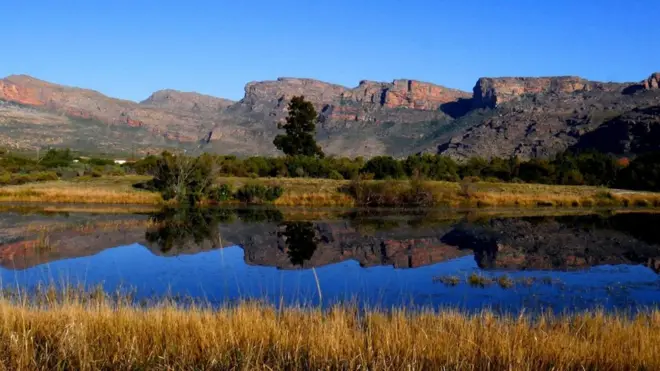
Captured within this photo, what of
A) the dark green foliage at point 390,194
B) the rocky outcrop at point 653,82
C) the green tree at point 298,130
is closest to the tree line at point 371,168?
the green tree at point 298,130

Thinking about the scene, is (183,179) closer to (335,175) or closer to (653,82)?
(335,175)

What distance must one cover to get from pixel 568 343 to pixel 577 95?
198 metres

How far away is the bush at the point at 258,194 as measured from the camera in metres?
43.0

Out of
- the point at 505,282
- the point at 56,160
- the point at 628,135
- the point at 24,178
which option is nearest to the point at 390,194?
the point at 505,282

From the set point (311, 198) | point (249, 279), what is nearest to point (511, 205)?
point (311, 198)

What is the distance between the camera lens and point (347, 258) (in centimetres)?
2041

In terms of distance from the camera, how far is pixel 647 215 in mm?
38219

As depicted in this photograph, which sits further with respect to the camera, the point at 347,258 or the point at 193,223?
the point at 193,223

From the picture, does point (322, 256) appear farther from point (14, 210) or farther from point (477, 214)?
point (14, 210)

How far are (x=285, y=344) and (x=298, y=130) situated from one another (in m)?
59.0

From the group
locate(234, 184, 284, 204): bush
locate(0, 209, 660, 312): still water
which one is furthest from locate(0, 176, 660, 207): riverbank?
locate(0, 209, 660, 312): still water

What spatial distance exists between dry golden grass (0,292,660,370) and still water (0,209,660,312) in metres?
1.61

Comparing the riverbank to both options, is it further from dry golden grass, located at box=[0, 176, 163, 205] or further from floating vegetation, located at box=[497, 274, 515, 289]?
floating vegetation, located at box=[497, 274, 515, 289]

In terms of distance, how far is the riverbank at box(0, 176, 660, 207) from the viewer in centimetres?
4284
